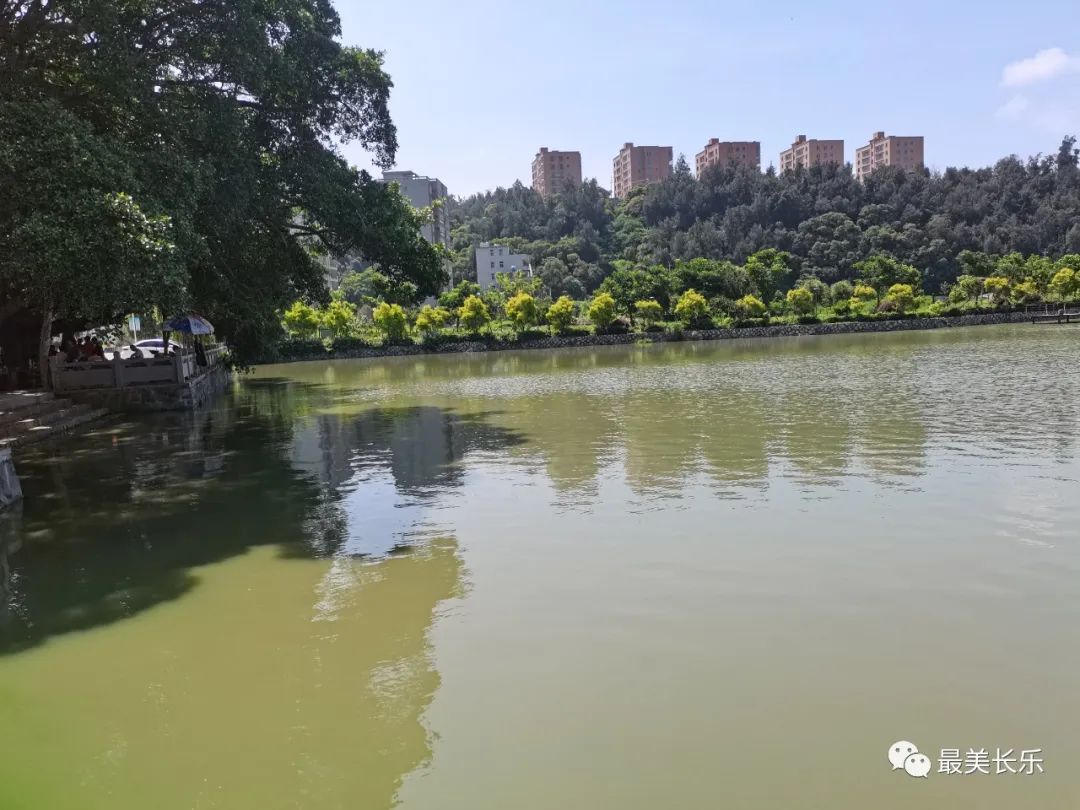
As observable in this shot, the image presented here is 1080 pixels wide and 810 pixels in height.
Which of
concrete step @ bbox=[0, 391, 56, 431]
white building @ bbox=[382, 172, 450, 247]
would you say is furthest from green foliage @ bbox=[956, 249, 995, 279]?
concrete step @ bbox=[0, 391, 56, 431]

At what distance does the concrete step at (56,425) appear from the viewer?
13555 millimetres

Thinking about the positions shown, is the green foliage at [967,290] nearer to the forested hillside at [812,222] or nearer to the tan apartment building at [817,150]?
the forested hillside at [812,222]

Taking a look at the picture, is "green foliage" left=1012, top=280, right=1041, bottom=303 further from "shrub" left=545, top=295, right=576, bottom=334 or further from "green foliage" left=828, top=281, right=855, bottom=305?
"shrub" left=545, top=295, right=576, bottom=334

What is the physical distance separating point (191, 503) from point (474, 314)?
42.7 metres

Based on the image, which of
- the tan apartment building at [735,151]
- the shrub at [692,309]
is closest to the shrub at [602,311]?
the shrub at [692,309]

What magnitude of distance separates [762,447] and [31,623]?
849 centimetres

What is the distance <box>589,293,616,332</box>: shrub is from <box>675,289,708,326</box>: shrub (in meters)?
4.44

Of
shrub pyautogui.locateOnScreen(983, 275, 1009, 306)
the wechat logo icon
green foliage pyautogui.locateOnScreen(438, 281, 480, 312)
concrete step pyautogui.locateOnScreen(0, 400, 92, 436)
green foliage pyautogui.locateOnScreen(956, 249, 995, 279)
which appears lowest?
the wechat logo icon

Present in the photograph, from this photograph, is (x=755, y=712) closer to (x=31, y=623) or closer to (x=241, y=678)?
(x=241, y=678)

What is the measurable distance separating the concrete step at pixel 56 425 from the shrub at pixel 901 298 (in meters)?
49.9

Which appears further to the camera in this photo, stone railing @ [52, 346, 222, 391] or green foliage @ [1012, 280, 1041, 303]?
green foliage @ [1012, 280, 1041, 303]

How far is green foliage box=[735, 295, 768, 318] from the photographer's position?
52.7 meters

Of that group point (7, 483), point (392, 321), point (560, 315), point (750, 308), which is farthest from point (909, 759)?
point (750, 308)

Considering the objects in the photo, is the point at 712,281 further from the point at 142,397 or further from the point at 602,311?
the point at 142,397
